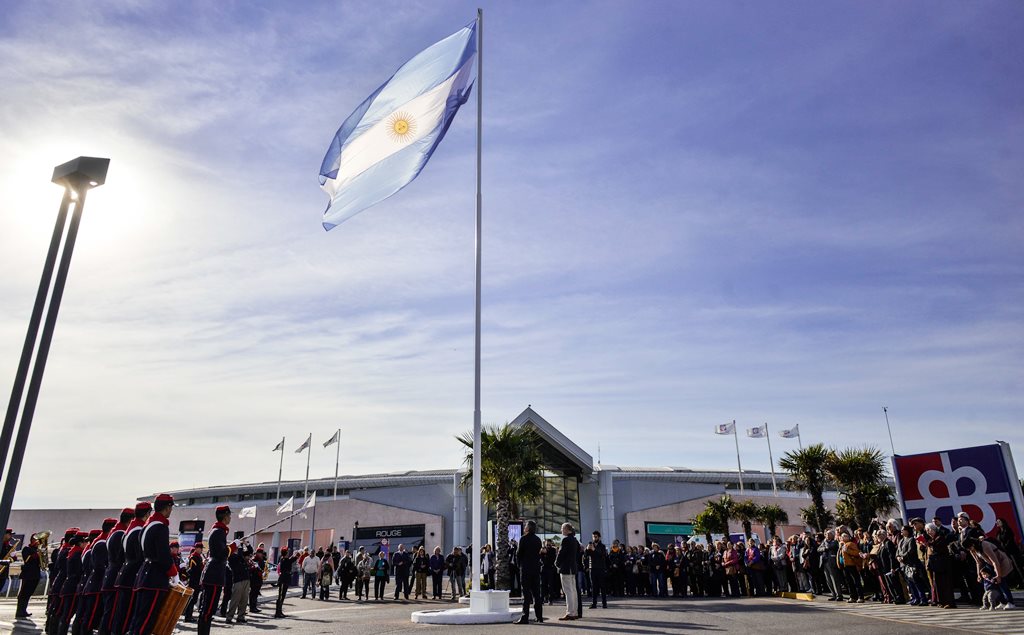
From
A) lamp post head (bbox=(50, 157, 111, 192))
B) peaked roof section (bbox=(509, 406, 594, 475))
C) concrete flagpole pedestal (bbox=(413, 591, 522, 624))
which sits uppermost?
peaked roof section (bbox=(509, 406, 594, 475))

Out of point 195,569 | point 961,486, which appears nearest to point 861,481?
point 961,486

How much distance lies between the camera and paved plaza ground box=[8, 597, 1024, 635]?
10.5 m

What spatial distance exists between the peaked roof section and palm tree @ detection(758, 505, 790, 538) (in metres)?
11.2

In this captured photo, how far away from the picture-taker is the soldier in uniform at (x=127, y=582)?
28.4ft

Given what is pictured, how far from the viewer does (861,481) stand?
27828mm

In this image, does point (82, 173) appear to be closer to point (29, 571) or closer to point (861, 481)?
point (29, 571)

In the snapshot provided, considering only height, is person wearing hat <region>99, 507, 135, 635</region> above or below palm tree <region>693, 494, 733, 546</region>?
below

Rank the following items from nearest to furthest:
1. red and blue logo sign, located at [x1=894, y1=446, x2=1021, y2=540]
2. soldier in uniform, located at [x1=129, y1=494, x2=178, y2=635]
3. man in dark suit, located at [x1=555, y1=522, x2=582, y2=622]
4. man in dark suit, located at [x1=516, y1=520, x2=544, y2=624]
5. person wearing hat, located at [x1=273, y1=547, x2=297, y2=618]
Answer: soldier in uniform, located at [x1=129, y1=494, x2=178, y2=635] < man in dark suit, located at [x1=516, y1=520, x2=544, y2=624] < man in dark suit, located at [x1=555, y1=522, x2=582, y2=622] < red and blue logo sign, located at [x1=894, y1=446, x2=1021, y2=540] < person wearing hat, located at [x1=273, y1=547, x2=297, y2=618]

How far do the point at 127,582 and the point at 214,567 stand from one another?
1459mm

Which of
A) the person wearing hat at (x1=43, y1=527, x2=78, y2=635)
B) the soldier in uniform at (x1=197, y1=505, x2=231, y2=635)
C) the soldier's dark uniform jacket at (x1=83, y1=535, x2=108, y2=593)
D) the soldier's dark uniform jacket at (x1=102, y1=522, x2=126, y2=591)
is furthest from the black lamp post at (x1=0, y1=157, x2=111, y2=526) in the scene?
the person wearing hat at (x1=43, y1=527, x2=78, y2=635)

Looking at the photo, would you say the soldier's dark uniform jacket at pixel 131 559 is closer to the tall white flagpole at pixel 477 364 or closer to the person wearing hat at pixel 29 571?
the tall white flagpole at pixel 477 364

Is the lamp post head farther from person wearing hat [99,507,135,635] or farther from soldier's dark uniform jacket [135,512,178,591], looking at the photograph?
person wearing hat [99,507,135,635]

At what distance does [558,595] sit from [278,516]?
114ft

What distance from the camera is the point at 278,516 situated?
50.7 meters
